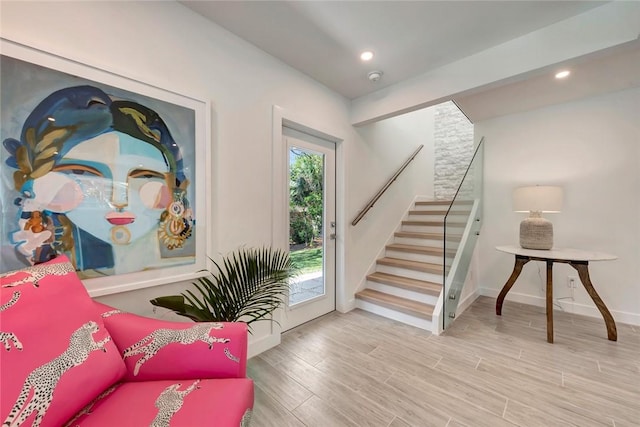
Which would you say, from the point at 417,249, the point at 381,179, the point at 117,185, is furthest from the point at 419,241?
the point at 117,185

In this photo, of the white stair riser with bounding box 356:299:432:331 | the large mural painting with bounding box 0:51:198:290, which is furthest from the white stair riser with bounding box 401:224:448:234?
the large mural painting with bounding box 0:51:198:290

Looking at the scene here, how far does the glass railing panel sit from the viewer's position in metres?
2.43

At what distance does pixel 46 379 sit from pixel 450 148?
17.9ft

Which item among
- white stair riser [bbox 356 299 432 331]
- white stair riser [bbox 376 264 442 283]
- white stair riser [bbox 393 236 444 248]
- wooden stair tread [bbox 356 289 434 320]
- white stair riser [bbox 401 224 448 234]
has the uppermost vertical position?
white stair riser [bbox 401 224 448 234]

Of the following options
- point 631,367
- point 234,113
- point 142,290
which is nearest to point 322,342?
point 142,290

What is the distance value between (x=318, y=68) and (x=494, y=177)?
294 cm

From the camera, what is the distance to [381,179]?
11.6 feet

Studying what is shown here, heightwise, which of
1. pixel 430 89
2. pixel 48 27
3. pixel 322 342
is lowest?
pixel 322 342

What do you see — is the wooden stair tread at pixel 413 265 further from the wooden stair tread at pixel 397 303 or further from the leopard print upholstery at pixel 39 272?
the leopard print upholstery at pixel 39 272

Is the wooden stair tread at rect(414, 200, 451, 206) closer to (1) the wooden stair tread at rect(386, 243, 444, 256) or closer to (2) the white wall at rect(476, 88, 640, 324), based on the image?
(2) the white wall at rect(476, 88, 640, 324)

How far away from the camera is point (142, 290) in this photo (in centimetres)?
150

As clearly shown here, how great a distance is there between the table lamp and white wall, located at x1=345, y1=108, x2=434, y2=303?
5.28 ft

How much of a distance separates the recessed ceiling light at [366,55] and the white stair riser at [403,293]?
2.50 meters

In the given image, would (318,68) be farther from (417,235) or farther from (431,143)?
(431,143)
